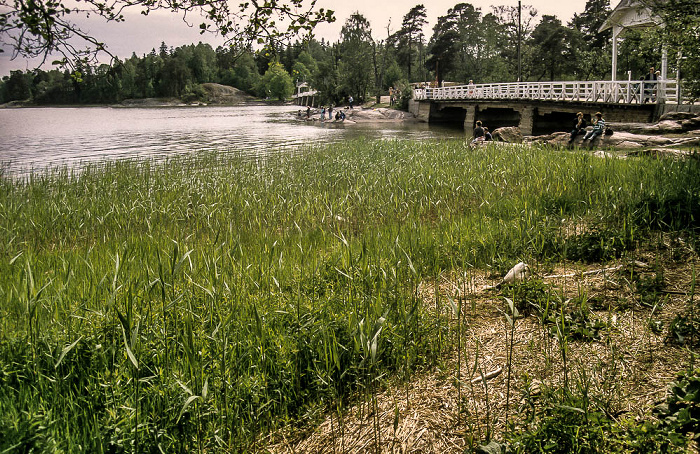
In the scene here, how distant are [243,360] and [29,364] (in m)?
1.19

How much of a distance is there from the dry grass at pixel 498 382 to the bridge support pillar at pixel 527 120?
30.0 meters

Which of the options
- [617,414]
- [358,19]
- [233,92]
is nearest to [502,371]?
[617,414]

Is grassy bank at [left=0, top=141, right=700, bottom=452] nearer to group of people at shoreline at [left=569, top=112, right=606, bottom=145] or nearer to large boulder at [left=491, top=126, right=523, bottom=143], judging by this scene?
group of people at shoreline at [left=569, top=112, right=606, bottom=145]

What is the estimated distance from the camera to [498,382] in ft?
9.44

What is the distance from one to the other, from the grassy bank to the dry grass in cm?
17

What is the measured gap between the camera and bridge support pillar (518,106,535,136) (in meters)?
31.5

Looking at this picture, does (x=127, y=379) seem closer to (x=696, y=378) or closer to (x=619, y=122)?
(x=696, y=378)

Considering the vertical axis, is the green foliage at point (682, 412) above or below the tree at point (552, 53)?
below

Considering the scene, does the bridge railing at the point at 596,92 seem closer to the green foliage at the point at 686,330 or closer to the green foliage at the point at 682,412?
the green foliage at the point at 686,330

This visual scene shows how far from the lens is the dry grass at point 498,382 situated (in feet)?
8.13

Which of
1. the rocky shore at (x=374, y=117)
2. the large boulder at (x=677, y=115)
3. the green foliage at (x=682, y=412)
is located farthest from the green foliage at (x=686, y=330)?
the rocky shore at (x=374, y=117)

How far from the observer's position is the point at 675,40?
8398 millimetres

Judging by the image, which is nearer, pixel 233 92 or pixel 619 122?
pixel 619 122

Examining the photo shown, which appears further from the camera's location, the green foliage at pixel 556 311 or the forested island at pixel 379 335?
the green foliage at pixel 556 311
